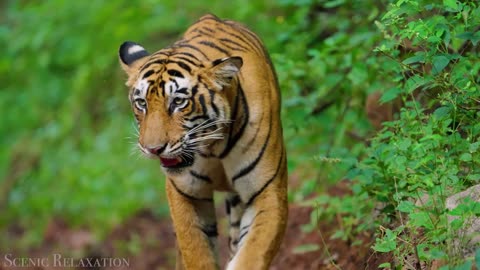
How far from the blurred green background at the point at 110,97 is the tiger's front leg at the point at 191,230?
3.87 feet

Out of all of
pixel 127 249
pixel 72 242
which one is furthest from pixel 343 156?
pixel 72 242

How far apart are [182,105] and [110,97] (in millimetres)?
8193

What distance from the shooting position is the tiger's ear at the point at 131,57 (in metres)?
5.97

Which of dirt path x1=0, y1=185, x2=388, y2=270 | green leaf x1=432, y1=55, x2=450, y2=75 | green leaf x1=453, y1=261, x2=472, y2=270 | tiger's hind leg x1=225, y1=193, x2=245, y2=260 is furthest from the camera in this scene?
dirt path x1=0, y1=185, x2=388, y2=270

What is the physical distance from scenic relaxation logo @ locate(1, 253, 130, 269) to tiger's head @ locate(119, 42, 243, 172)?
3962 millimetres

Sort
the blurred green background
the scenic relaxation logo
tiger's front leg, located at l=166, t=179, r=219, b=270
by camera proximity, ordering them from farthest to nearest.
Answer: the scenic relaxation logo
the blurred green background
tiger's front leg, located at l=166, t=179, r=219, b=270

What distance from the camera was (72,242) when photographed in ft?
35.8

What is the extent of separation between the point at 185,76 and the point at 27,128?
881 cm

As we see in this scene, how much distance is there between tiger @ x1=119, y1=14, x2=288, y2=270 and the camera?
5.52 m

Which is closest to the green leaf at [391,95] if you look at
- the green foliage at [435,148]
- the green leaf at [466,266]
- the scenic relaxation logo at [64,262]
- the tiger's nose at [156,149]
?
the green foliage at [435,148]

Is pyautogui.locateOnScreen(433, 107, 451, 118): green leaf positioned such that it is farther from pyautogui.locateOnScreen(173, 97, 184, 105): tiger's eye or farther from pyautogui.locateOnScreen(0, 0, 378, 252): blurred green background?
pyautogui.locateOnScreen(0, 0, 378, 252): blurred green background

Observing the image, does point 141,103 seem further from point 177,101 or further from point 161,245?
point 161,245

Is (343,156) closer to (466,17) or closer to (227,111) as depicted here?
(227,111)

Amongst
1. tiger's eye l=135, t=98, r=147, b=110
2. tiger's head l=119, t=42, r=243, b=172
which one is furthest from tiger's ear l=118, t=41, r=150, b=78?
tiger's eye l=135, t=98, r=147, b=110
